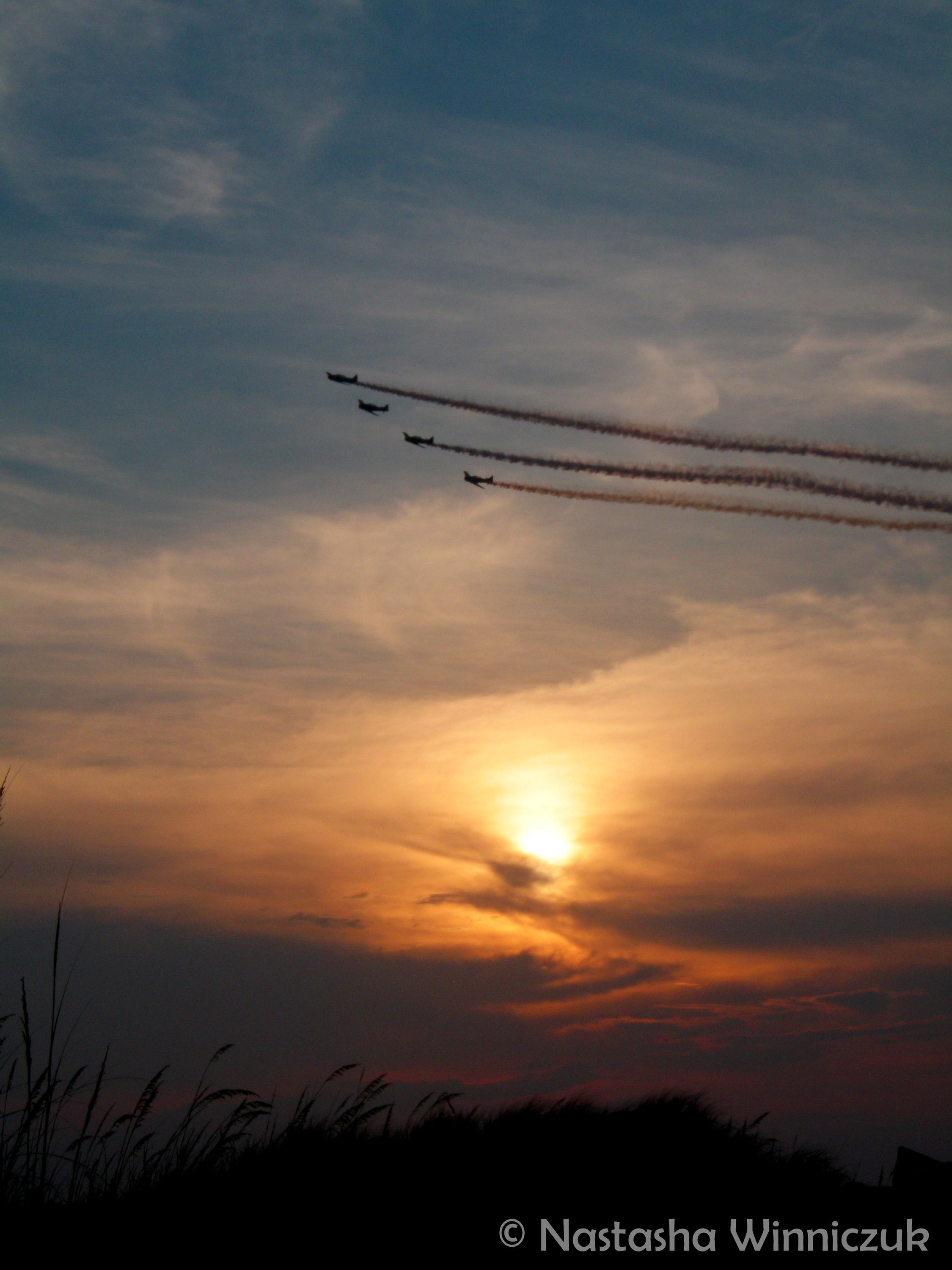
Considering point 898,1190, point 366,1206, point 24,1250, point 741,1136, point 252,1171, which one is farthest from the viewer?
point 741,1136

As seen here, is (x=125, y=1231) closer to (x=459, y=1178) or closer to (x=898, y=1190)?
(x=459, y=1178)

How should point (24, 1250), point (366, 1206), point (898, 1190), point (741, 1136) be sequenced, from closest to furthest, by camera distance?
1. point (24, 1250)
2. point (366, 1206)
3. point (898, 1190)
4. point (741, 1136)

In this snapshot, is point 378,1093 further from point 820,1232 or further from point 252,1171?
point 820,1232

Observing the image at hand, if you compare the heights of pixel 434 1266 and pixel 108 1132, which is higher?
pixel 108 1132

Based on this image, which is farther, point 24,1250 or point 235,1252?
point 235,1252

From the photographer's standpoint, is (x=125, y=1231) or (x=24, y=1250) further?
(x=125, y=1231)

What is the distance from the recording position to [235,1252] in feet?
42.0

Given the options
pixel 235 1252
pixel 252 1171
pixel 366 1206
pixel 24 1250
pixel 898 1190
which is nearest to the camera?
pixel 24 1250

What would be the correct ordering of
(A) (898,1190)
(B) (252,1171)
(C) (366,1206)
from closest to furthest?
(C) (366,1206) < (B) (252,1171) < (A) (898,1190)

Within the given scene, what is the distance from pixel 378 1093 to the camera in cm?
1496

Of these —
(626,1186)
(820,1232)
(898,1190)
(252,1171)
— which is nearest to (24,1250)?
(252,1171)

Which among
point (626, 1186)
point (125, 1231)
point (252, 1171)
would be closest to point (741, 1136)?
point (626, 1186)

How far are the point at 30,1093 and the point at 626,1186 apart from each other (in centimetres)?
876

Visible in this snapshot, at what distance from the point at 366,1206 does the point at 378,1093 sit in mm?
1507
